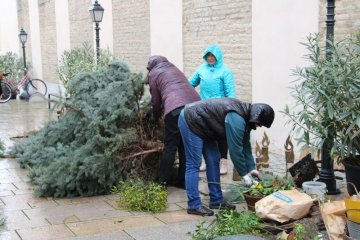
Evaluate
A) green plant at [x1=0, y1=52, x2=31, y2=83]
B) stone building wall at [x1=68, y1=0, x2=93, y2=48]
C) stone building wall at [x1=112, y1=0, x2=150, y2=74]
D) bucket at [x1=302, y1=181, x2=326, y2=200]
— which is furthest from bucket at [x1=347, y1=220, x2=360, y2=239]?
green plant at [x1=0, y1=52, x2=31, y2=83]

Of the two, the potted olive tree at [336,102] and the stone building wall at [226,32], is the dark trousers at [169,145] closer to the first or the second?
the potted olive tree at [336,102]

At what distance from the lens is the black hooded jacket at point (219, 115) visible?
506cm

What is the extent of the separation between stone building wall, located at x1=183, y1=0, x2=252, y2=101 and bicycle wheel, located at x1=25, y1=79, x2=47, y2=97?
11629 mm

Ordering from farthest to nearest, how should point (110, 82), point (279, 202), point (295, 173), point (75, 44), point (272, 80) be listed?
point (75, 44) < point (272, 80) < point (110, 82) < point (295, 173) < point (279, 202)

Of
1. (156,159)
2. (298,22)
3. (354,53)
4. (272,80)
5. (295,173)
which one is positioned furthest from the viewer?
(272,80)

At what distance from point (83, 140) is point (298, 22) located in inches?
158

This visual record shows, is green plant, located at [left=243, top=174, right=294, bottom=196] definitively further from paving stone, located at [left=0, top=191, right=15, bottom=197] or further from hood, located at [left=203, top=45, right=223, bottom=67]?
paving stone, located at [left=0, top=191, right=15, bottom=197]

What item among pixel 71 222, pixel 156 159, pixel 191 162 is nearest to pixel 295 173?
pixel 191 162

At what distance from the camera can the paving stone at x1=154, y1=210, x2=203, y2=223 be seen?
17.6ft

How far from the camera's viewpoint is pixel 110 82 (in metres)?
7.23

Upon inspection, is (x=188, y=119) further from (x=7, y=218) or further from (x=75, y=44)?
(x=75, y=44)

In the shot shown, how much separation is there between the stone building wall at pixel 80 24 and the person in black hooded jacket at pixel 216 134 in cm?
1297

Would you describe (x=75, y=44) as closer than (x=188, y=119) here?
No

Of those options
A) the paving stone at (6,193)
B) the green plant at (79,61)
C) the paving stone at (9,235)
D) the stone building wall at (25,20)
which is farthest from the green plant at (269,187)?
the stone building wall at (25,20)
